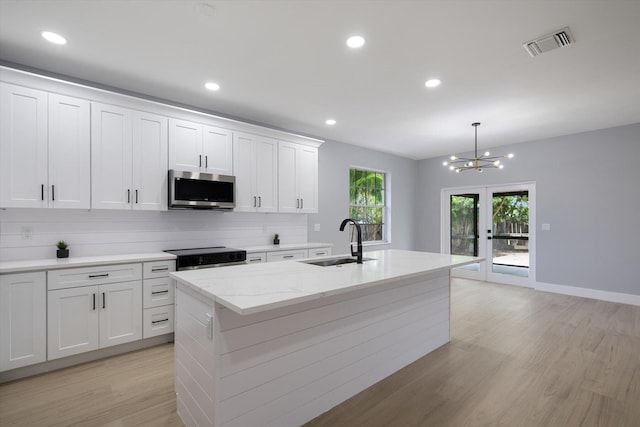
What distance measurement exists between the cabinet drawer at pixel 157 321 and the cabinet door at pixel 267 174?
5.44 ft

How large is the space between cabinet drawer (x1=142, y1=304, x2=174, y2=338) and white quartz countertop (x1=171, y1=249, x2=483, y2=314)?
1.39 metres

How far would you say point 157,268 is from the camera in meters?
3.18

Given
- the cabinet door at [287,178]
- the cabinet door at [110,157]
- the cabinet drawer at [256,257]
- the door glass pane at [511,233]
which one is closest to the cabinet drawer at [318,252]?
the cabinet door at [287,178]

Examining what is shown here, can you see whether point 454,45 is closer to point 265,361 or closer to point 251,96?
point 251,96

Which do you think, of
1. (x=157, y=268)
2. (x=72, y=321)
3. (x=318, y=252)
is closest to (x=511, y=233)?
(x=318, y=252)

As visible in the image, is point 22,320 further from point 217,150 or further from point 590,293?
point 590,293

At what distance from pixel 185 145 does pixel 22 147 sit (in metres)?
1.38

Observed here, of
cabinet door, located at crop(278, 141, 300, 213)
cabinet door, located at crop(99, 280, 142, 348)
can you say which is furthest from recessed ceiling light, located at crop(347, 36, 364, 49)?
cabinet door, located at crop(99, 280, 142, 348)

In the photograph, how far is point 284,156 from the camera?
14.9 ft

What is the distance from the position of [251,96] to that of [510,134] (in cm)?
430

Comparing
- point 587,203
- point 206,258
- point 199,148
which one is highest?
point 199,148

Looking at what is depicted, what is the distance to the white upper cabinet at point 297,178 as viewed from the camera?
4523 millimetres

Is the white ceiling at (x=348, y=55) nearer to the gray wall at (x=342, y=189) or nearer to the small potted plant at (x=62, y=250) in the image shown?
the gray wall at (x=342, y=189)

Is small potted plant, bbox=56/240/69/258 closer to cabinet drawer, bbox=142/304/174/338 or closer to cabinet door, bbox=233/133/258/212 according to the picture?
cabinet drawer, bbox=142/304/174/338
